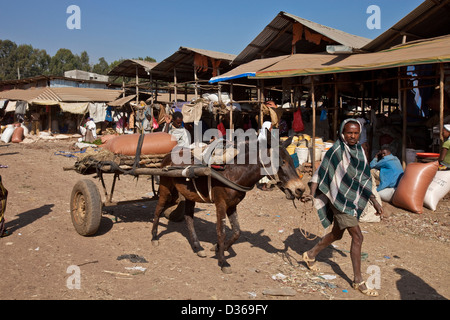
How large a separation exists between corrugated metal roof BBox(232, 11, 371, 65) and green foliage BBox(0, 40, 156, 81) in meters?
51.5

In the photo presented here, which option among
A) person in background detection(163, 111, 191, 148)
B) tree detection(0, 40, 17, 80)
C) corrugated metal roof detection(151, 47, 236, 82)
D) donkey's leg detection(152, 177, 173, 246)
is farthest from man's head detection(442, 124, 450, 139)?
tree detection(0, 40, 17, 80)

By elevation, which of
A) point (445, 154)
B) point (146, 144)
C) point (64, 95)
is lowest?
point (445, 154)

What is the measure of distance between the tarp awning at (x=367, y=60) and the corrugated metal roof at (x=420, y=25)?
2.26ft

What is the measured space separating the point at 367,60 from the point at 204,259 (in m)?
7.19

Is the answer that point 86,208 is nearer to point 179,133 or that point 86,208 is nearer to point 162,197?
point 162,197

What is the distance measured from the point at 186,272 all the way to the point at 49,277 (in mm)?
1747

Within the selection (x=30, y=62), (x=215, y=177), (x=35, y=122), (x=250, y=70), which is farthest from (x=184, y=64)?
(x=30, y=62)

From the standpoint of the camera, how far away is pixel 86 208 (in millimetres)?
5664

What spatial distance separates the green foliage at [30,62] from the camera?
59312 millimetres

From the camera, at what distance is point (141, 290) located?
3.97 meters

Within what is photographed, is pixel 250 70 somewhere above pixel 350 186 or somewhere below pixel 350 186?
above

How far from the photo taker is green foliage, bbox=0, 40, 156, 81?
59.3 m

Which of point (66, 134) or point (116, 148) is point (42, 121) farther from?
point (116, 148)

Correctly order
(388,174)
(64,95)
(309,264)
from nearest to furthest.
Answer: (309,264), (388,174), (64,95)
